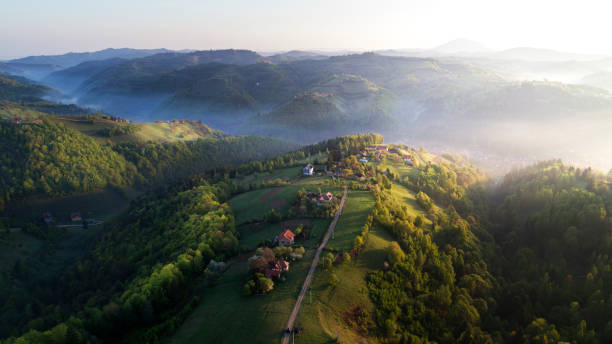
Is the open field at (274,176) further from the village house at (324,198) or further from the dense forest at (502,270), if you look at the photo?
the dense forest at (502,270)

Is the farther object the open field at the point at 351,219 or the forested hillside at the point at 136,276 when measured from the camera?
the open field at the point at 351,219

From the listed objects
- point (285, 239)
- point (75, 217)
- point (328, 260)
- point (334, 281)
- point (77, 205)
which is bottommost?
point (75, 217)

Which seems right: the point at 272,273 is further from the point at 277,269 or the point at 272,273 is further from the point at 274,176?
the point at 274,176

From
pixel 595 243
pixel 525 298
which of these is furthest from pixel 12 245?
pixel 595 243

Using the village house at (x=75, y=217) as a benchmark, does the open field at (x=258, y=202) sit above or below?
above

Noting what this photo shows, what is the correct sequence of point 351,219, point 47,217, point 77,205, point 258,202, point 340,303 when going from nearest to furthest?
1. point 340,303
2. point 351,219
3. point 258,202
4. point 47,217
5. point 77,205

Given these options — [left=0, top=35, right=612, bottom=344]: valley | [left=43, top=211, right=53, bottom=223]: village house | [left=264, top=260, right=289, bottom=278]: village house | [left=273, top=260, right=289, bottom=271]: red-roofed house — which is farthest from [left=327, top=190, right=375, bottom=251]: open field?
[left=43, top=211, right=53, bottom=223]: village house

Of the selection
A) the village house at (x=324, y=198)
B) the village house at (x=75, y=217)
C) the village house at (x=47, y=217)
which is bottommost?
the village house at (x=75, y=217)

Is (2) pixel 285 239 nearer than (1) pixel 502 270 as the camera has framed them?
Yes

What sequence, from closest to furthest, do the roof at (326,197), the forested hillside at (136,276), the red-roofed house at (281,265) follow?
the forested hillside at (136,276) < the red-roofed house at (281,265) < the roof at (326,197)

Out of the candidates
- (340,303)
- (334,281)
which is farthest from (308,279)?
(340,303)

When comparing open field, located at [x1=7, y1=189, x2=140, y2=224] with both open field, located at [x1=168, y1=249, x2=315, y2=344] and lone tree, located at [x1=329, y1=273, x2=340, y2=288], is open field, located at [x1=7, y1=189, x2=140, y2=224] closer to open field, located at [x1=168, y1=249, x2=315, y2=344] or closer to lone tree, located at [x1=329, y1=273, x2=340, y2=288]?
open field, located at [x1=168, y1=249, x2=315, y2=344]

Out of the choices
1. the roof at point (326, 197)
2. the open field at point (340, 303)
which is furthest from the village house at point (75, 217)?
the open field at point (340, 303)
